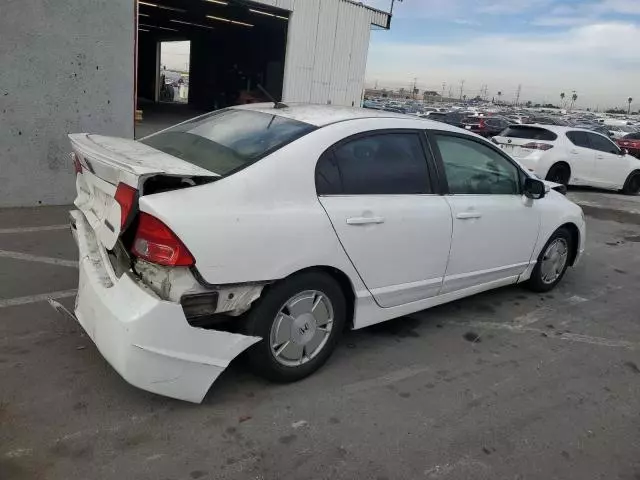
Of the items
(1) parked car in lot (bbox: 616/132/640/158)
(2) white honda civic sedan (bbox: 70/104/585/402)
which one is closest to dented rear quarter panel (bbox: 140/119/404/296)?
A: (2) white honda civic sedan (bbox: 70/104/585/402)

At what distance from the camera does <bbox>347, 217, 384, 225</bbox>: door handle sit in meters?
3.18

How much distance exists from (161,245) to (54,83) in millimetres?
5252

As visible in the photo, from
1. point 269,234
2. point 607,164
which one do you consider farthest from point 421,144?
point 607,164

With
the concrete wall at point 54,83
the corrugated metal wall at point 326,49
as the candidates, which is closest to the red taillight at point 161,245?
the concrete wall at point 54,83

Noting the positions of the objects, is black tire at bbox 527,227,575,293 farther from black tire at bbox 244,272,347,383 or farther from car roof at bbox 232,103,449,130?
black tire at bbox 244,272,347,383

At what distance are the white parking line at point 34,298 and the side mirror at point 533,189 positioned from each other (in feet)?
12.5

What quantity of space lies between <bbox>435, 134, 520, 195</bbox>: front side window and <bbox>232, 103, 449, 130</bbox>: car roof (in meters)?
0.19

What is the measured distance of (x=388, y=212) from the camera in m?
A: 3.39

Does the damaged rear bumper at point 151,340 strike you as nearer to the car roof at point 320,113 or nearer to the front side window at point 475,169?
the car roof at point 320,113

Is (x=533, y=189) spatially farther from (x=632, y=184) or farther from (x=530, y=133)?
(x=632, y=184)

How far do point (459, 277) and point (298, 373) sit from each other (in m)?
1.53

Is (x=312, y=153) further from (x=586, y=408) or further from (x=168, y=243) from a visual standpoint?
(x=586, y=408)

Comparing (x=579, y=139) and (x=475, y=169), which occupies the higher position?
(x=475, y=169)

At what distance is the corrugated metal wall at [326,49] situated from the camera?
468 inches
